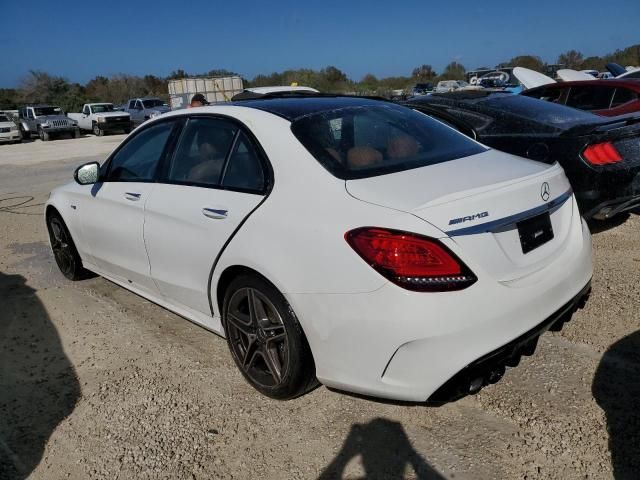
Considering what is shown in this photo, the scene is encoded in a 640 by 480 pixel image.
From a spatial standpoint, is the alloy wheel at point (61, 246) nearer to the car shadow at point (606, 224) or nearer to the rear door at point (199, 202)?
the rear door at point (199, 202)

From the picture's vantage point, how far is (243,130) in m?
3.00

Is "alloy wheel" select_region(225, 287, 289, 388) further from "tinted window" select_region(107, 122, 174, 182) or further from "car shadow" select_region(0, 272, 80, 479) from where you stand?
"tinted window" select_region(107, 122, 174, 182)

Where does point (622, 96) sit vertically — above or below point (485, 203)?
below

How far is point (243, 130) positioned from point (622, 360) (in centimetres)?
257

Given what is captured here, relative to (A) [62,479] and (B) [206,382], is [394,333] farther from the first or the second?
(A) [62,479]

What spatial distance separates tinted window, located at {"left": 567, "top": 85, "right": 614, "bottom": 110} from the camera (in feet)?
27.0

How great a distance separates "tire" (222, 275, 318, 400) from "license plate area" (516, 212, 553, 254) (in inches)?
43.1

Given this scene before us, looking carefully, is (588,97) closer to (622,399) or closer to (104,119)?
(622,399)

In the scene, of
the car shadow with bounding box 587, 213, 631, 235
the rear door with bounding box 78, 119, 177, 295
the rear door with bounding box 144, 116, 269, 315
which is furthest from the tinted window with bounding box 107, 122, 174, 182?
the car shadow with bounding box 587, 213, 631, 235

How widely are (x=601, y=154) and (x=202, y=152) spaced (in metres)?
3.32

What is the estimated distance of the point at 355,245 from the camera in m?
2.22

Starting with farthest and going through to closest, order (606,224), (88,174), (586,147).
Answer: (606,224), (586,147), (88,174)

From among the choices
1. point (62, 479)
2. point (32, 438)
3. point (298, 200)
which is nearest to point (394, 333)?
point (298, 200)

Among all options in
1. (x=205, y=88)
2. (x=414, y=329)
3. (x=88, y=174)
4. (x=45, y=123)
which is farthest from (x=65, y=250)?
(x=205, y=88)
